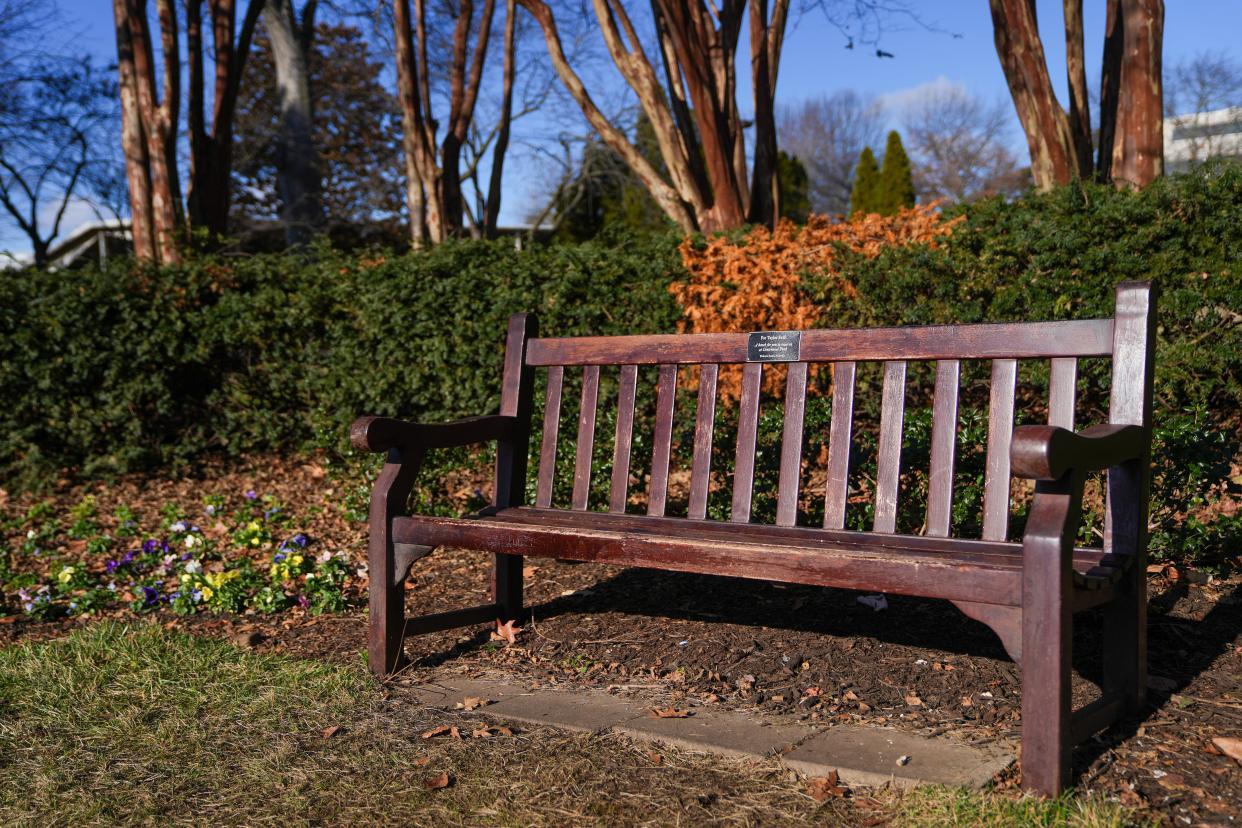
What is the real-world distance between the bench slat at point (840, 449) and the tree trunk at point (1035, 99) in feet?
13.1

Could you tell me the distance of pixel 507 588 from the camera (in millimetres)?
4004

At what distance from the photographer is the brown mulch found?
265 cm

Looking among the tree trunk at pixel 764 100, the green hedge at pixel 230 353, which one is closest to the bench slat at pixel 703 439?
the green hedge at pixel 230 353

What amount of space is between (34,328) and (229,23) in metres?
4.42

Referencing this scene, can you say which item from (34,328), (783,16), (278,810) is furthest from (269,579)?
(783,16)

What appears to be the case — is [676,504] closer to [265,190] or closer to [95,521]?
[95,521]

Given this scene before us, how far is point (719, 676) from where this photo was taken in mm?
3373

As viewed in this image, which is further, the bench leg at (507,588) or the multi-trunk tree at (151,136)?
the multi-trunk tree at (151,136)

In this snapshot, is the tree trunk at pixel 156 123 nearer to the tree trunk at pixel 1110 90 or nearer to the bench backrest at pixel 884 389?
the bench backrest at pixel 884 389

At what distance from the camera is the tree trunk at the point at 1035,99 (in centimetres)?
666

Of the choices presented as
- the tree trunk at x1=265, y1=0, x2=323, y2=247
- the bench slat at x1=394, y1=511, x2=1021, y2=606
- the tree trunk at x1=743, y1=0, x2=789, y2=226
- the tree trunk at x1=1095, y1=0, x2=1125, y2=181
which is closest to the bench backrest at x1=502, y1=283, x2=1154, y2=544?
the bench slat at x1=394, y1=511, x2=1021, y2=606

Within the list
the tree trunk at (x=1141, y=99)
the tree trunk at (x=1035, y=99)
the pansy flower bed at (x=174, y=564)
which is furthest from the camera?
the tree trunk at (x=1035, y=99)

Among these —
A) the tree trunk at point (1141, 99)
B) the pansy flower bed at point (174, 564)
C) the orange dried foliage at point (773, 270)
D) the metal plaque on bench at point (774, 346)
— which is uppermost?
the tree trunk at point (1141, 99)

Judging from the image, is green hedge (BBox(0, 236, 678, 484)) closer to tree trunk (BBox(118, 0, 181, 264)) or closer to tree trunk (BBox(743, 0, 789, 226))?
tree trunk (BBox(118, 0, 181, 264))
